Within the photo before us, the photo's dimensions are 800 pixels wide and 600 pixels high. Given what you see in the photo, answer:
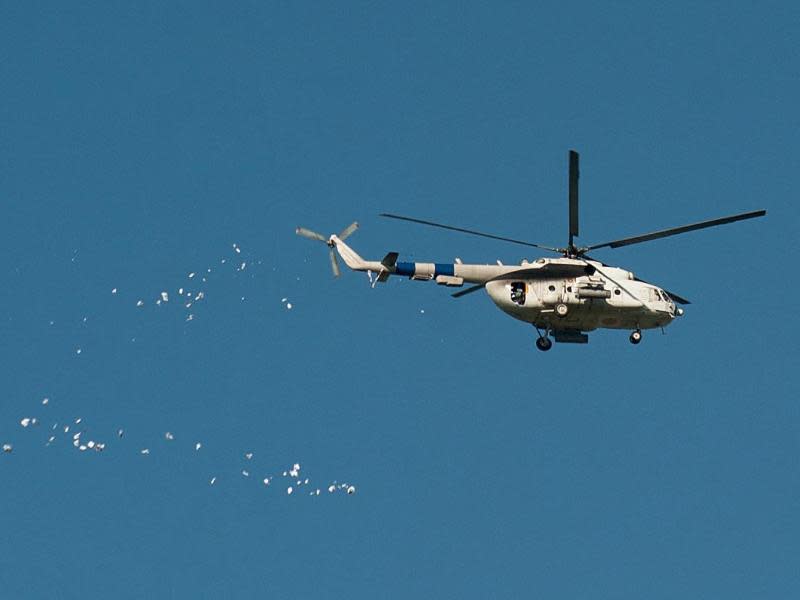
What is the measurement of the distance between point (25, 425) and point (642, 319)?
92.3ft

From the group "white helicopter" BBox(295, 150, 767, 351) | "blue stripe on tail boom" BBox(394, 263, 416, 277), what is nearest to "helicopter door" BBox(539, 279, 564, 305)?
"white helicopter" BBox(295, 150, 767, 351)

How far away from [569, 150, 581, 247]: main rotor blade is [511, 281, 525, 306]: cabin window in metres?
3.07

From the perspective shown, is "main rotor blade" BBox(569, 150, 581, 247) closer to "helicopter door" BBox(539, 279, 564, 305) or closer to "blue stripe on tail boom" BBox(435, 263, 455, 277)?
"helicopter door" BBox(539, 279, 564, 305)

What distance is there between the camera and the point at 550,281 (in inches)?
2271

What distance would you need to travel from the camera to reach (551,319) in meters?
58.4

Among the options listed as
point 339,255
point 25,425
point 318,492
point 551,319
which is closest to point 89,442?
point 25,425

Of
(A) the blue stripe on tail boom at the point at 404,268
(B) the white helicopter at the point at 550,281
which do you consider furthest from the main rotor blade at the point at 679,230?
(A) the blue stripe on tail boom at the point at 404,268

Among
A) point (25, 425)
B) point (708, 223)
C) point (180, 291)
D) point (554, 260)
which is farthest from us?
point (554, 260)

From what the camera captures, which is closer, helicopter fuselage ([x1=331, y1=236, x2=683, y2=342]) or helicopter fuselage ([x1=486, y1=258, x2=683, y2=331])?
helicopter fuselage ([x1=331, y1=236, x2=683, y2=342])

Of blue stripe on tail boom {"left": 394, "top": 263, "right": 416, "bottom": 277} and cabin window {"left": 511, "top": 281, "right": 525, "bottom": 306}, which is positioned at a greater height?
blue stripe on tail boom {"left": 394, "top": 263, "right": 416, "bottom": 277}

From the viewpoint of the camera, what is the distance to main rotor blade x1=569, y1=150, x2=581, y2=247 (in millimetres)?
56250

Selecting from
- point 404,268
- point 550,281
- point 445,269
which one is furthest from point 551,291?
point 404,268

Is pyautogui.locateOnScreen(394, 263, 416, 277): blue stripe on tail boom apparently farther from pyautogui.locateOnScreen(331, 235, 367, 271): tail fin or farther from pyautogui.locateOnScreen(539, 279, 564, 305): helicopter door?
pyautogui.locateOnScreen(539, 279, 564, 305): helicopter door

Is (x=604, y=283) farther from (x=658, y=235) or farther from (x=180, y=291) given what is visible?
(x=180, y=291)
